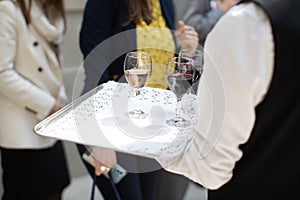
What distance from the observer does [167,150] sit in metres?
0.74

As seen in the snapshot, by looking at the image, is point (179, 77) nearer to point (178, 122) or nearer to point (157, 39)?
point (178, 122)

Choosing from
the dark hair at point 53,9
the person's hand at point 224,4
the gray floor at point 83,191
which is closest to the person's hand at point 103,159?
the dark hair at point 53,9

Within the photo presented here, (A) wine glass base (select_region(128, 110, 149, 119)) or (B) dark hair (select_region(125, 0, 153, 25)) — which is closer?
(A) wine glass base (select_region(128, 110, 149, 119))

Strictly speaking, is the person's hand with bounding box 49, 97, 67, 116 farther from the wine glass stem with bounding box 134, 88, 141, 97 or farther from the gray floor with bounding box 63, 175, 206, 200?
the gray floor with bounding box 63, 175, 206, 200

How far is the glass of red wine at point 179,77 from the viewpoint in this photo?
92 centimetres

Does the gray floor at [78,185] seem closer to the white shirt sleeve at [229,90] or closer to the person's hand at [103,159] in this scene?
the person's hand at [103,159]

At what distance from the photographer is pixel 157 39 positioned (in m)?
1.39

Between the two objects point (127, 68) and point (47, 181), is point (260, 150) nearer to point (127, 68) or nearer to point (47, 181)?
point (127, 68)

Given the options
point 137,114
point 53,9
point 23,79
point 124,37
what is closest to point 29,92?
point 23,79

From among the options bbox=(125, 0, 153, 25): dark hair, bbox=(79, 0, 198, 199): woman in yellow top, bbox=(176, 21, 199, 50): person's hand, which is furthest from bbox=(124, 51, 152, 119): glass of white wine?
bbox=(176, 21, 199, 50): person's hand

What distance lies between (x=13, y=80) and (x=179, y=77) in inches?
31.4

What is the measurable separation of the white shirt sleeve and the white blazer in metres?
0.90

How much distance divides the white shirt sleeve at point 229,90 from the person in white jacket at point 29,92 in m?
0.91

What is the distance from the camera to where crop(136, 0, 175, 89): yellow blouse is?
132 cm
